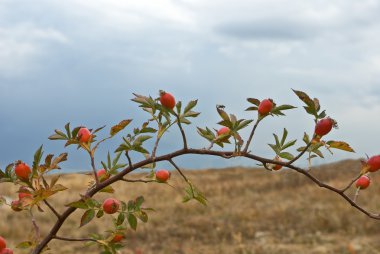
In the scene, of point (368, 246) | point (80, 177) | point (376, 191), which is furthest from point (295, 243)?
point (80, 177)

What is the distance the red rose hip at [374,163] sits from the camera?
1.42 meters

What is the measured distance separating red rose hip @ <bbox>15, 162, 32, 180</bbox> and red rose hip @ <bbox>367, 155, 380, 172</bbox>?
34.2 inches

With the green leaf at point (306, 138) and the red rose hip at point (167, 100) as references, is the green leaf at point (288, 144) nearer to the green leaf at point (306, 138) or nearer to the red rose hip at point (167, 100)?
the green leaf at point (306, 138)

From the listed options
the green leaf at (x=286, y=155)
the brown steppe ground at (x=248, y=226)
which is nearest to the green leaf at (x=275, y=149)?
the green leaf at (x=286, y=155)

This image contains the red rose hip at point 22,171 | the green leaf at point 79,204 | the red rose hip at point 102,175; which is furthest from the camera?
the red rose hip at point 102,175

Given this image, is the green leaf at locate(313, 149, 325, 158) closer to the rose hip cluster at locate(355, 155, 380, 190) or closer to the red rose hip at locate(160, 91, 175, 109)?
the rose hip cluster at locate(355, 155, 380, 190)

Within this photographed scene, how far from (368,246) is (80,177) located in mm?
17034

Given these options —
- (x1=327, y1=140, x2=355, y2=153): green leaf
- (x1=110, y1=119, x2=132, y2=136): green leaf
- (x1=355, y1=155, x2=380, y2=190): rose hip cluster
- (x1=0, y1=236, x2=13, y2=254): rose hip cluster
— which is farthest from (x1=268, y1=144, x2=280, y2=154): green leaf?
(x1=0, y1=236, x2=13, y2=254): rose hip cluster

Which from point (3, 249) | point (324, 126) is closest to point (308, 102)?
point (324, 126)

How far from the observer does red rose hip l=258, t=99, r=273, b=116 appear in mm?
1312

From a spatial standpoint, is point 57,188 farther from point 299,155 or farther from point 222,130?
point 299,155

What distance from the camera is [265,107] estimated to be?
1312 millimetres

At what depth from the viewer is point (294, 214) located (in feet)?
37.2

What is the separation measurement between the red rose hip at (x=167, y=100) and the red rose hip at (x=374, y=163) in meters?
0.55
